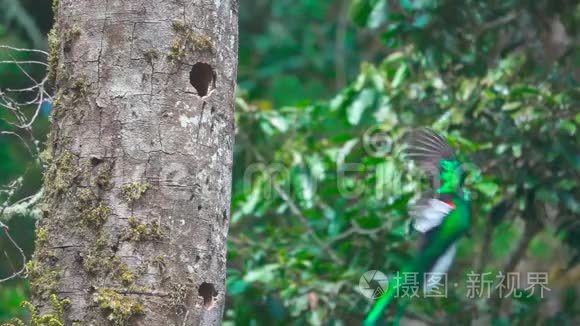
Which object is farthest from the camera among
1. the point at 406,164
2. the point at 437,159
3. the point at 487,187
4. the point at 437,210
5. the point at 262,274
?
the point at 262,274

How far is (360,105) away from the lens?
17.1 ft

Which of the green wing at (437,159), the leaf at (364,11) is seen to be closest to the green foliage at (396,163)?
the leaf at (364,11)

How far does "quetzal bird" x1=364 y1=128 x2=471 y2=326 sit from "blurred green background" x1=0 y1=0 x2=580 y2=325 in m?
0.44

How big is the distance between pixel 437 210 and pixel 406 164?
759 mm

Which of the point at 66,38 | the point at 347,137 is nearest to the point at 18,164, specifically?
the point at 347,137

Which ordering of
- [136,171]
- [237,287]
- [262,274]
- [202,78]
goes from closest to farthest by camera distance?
1. [136,171]
2. [202,78]
3. [262,274]
4. [237,287]

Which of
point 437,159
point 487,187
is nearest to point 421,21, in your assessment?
point 487,187

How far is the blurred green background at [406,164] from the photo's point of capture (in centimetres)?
481

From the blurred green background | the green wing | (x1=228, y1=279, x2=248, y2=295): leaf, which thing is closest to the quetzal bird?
the green wing

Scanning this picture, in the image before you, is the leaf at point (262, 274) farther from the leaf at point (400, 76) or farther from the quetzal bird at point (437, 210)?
the leaf at point (400, 76)

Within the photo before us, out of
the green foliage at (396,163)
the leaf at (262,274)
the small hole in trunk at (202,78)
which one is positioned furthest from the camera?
the leaf at (262,274)

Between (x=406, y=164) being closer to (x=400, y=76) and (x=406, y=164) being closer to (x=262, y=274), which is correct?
(x=400, y=76)

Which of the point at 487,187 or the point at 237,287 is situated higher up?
the point at 487,187

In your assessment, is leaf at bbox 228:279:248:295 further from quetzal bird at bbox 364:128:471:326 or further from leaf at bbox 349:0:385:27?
leaf at bbox 349:0:385:27
